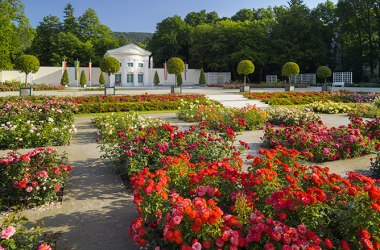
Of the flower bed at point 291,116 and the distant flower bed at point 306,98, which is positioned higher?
the distant flower bed at point 306,98

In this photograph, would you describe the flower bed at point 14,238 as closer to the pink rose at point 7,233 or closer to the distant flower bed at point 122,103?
the pink rose at point 7,233

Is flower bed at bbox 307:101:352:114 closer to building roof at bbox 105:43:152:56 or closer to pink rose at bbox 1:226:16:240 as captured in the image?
pink rose at bbox 1:226:16:240

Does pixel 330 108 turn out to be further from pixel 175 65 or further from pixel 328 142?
pixel 175 65

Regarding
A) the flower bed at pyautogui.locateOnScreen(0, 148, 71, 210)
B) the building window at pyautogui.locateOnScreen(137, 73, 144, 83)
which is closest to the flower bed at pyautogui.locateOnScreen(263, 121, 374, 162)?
the flower bed at pyautogui.locateOnScreen(0, 148, 71, 210)

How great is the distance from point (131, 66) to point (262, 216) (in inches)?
1518

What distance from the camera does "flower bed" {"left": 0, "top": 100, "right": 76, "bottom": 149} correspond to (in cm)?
705

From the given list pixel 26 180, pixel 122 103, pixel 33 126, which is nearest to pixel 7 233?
pixel 26 180

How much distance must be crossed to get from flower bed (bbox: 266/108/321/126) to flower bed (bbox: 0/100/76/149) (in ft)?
19.8

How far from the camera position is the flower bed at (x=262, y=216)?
2346 millimetres

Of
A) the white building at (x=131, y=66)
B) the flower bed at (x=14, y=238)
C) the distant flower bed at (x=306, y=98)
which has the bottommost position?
the flower bed at (x=14, y=238)

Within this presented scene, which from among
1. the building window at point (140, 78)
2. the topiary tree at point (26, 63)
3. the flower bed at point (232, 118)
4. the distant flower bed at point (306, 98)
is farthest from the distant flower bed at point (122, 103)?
the building window at point (140, 78)

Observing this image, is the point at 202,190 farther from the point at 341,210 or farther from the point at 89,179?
the point at 89,179

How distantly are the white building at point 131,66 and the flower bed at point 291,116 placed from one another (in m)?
30.1

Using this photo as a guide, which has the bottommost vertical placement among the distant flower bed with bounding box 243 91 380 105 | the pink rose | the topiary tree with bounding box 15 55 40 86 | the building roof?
the pink rose
